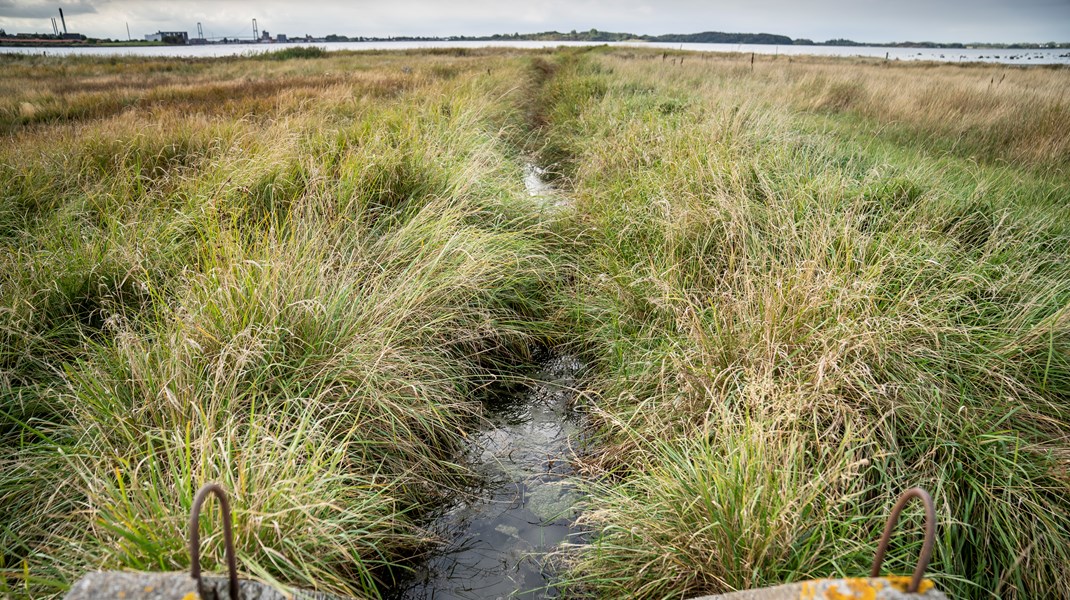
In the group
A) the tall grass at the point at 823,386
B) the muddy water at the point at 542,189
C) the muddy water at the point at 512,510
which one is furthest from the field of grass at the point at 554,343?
the muddy water at the point at 542,189

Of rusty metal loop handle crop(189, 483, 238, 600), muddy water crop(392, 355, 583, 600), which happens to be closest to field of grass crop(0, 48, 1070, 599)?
muddy water crop(392, 355, 583, 600)

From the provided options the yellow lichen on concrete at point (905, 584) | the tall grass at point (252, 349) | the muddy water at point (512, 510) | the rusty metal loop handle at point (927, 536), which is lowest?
the muddy water at point (512, 510)

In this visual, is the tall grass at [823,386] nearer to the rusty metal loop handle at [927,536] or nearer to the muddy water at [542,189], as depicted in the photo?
the rusty metal loop handle at [927,536]

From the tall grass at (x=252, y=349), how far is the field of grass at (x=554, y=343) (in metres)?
0.02

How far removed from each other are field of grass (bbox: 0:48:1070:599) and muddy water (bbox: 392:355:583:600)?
13cm

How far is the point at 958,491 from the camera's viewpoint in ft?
6.59

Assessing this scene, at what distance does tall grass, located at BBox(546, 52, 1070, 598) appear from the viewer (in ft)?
6.06

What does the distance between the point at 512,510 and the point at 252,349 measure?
1428 millimetres

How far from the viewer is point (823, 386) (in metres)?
2.25

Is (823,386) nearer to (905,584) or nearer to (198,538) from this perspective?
(905,584)

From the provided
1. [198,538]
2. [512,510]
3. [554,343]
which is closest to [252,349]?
[512,510]

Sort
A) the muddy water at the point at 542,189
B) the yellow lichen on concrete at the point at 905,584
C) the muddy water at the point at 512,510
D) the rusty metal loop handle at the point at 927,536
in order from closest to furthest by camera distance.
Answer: the rusty metal loop handle at the point at 927,536 → the yellow lichen on concrete at the point at 905,584 → the muddy water at the point at 512,510 → the muddy water at the point at 542,189

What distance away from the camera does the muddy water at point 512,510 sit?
2.24 meters

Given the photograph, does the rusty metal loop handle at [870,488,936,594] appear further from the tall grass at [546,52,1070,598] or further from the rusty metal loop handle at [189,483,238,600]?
the rusty metal loop handle at [189,483,238,600]
